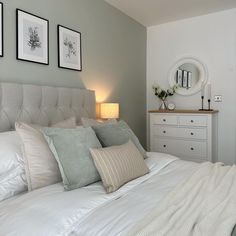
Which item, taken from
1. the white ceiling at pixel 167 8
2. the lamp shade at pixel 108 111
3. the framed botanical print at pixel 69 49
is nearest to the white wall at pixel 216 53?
the white ceiling at pixel 167 8

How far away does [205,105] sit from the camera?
3959 mm

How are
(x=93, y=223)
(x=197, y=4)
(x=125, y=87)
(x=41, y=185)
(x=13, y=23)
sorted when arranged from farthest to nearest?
(x=125, y=87) → (x=197, y=4) → (x=13, y=23) → (x=41, y=185) → (x=93, y=223)

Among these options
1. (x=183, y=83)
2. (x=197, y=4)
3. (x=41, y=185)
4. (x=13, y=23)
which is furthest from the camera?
(x=183, y=83)

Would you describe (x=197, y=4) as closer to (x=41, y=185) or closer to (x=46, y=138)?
(x=46, y=138)

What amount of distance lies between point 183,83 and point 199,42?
0.69 m

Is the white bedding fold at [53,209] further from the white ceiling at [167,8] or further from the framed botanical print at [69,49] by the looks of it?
the white ceiling at [167,8]

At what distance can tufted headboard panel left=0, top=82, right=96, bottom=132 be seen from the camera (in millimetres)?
1999

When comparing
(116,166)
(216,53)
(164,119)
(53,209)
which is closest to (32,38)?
(116,166)

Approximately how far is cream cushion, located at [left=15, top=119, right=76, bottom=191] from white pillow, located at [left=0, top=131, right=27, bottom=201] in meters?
0.04

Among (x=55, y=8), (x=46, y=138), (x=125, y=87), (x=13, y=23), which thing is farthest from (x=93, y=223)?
(x=125, y=87)

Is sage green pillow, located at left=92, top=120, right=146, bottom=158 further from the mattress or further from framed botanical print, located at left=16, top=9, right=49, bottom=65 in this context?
framed botanical print, located at left=16, top=9, right=49, bottom=65

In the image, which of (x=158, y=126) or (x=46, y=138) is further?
(x=158, y=126)

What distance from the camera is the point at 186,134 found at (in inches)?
145

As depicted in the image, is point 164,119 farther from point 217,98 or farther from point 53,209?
point 53,209
